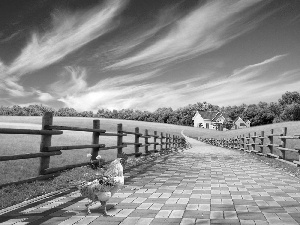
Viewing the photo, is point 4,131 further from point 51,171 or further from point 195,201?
point 195,201

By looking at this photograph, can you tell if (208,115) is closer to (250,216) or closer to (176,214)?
(250,216)

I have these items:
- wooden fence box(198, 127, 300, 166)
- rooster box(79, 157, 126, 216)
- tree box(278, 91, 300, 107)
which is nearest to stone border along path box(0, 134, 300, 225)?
rooster box(79, 157, 126, 216)

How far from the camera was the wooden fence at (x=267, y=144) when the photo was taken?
12.9 meters

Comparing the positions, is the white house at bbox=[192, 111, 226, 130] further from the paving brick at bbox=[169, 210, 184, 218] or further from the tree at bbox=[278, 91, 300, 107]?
the paving brick at bbox=[169, 210, 184, 218]

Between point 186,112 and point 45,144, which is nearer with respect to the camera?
point 45,144

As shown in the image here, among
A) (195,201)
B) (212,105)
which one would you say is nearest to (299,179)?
(195,201)

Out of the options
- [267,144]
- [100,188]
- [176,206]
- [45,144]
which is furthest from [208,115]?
[100,188]

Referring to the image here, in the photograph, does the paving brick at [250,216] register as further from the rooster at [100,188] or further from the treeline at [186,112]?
the treeline at [186,112]

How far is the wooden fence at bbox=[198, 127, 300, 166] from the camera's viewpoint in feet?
42.4

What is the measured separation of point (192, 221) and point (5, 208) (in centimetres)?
271

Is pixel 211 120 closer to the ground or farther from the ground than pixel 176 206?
farther from the ground

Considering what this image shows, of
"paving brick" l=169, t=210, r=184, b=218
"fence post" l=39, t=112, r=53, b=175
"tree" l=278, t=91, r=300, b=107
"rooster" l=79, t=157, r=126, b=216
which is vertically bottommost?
"paving brick" l=169, t=210, r=184, b=218

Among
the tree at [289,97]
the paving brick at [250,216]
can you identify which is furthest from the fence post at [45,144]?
the tree at [289,97]

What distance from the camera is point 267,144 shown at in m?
16.0
